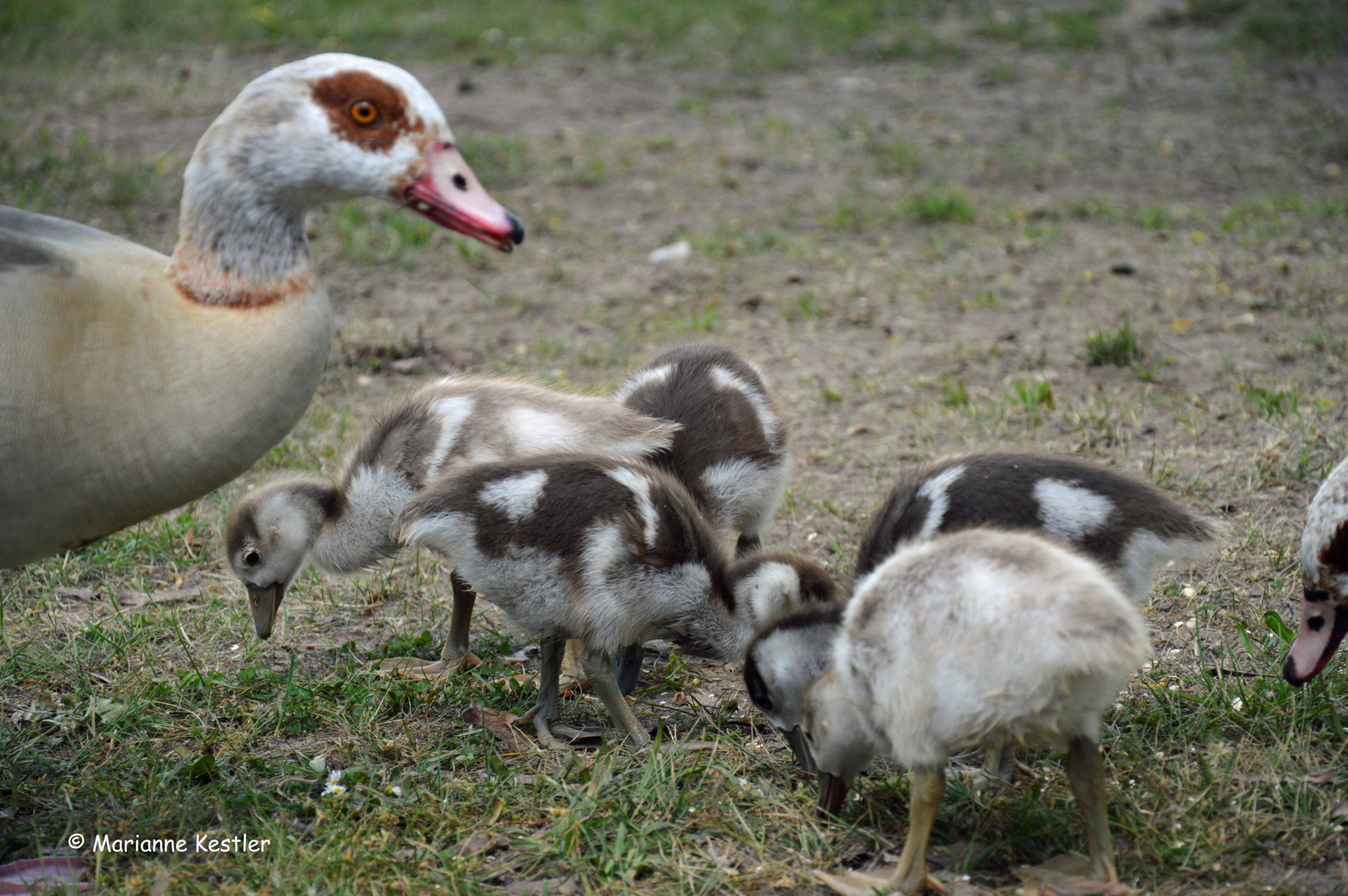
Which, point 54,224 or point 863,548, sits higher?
point 54,224

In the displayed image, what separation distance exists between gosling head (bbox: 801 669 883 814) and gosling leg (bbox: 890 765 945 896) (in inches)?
7.9

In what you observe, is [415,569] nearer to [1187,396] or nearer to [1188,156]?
[1187,396]

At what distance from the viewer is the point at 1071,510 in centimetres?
355

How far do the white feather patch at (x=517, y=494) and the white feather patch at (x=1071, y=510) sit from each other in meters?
1.50

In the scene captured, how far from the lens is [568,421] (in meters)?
4.18

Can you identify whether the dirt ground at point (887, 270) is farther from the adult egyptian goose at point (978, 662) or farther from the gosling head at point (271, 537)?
the adult egyptian goose at point (978, 662)

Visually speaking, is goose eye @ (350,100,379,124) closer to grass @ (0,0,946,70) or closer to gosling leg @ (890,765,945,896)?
gosling leg @ (890,765,945,896)

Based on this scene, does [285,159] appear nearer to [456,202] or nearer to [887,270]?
[456,202]

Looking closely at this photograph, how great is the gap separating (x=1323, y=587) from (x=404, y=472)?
2908 millimetres

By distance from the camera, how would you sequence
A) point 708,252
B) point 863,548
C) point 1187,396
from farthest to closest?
point 708,252, point 1187,396, point 863,548

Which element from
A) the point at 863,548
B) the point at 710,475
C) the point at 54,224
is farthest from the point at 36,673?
the point at 863,548

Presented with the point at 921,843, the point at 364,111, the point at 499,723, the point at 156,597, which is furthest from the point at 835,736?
the point at 156,597

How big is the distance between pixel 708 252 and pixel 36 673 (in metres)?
5.05

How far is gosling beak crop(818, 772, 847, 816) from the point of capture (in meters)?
3.27
